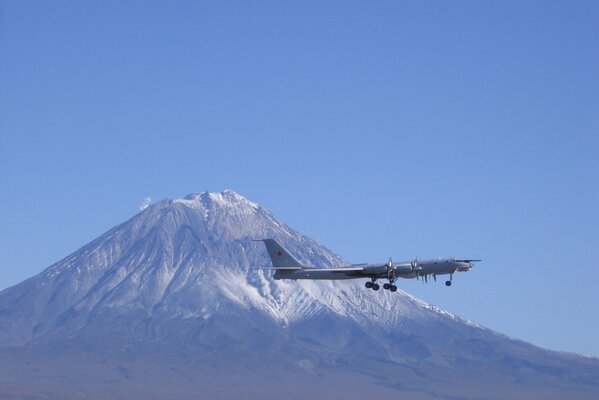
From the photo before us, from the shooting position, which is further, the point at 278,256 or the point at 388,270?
the point at 278,256

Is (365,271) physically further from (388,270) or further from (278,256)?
(278,256)

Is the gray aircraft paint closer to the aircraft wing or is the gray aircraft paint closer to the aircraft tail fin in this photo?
the aircraft wing

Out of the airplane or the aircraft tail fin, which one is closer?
the airplane

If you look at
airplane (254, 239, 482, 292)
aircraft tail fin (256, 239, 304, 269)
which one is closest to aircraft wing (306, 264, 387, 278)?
airplane (254, 239, 482, 292)

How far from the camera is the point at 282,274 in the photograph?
169125 millimetres

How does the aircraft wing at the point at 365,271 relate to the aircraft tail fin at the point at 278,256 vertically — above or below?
below

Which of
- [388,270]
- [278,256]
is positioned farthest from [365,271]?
[278,256]

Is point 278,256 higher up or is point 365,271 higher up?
point 278,256

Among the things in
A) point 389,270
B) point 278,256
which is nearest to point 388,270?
point 389,270

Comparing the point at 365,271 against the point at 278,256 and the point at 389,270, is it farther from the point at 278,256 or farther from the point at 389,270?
the point at 278,256

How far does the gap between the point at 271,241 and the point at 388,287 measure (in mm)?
21733

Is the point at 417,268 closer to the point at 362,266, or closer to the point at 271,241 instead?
the point at 362,266

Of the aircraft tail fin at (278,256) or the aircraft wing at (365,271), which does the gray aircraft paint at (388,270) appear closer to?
the aircraft wing at (365,271)

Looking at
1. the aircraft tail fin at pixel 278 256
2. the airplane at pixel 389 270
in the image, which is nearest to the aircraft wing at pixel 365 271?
the airplane at pixel 389 270
